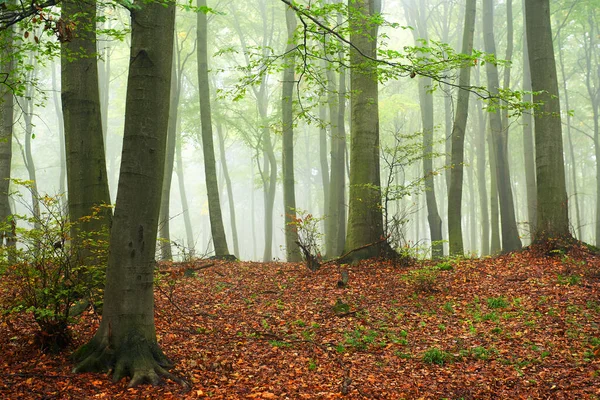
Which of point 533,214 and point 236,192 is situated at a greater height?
point 236,192

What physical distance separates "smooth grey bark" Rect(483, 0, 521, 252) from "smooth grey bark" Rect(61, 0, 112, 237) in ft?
36.3

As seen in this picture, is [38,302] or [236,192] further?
[236,192]

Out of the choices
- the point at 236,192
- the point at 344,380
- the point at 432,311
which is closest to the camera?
the point at 344,380

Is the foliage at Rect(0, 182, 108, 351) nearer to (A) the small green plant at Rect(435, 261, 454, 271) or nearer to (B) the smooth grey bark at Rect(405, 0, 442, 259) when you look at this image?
(A) the small green plant at Rect(435, 261, 454, 271)

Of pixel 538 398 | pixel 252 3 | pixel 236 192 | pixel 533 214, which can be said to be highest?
pixel 252 3

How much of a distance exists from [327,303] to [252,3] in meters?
21.7

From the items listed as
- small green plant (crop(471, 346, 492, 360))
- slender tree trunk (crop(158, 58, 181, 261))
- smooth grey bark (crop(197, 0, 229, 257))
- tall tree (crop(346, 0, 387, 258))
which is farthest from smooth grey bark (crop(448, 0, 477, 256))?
slender tree trunk (crop(158, 58, 181, 261))

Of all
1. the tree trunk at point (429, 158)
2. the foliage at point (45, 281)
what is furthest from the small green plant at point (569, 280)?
the foliage at point (45, 281)

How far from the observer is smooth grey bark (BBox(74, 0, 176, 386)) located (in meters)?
4.93

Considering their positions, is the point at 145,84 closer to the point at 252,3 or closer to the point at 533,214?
the point at 533,214

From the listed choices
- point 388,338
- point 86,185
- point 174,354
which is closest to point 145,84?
point 86,185

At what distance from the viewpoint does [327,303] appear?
799cm

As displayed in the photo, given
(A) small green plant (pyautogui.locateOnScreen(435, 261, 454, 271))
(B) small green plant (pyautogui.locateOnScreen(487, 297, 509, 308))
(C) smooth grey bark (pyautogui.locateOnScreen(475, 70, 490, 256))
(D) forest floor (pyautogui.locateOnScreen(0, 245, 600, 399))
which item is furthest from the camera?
(C) smooth grey bark (pyautogui.locateOnScreen(475, 70, 490, 256))

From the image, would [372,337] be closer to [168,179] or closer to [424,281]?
[424,281]
